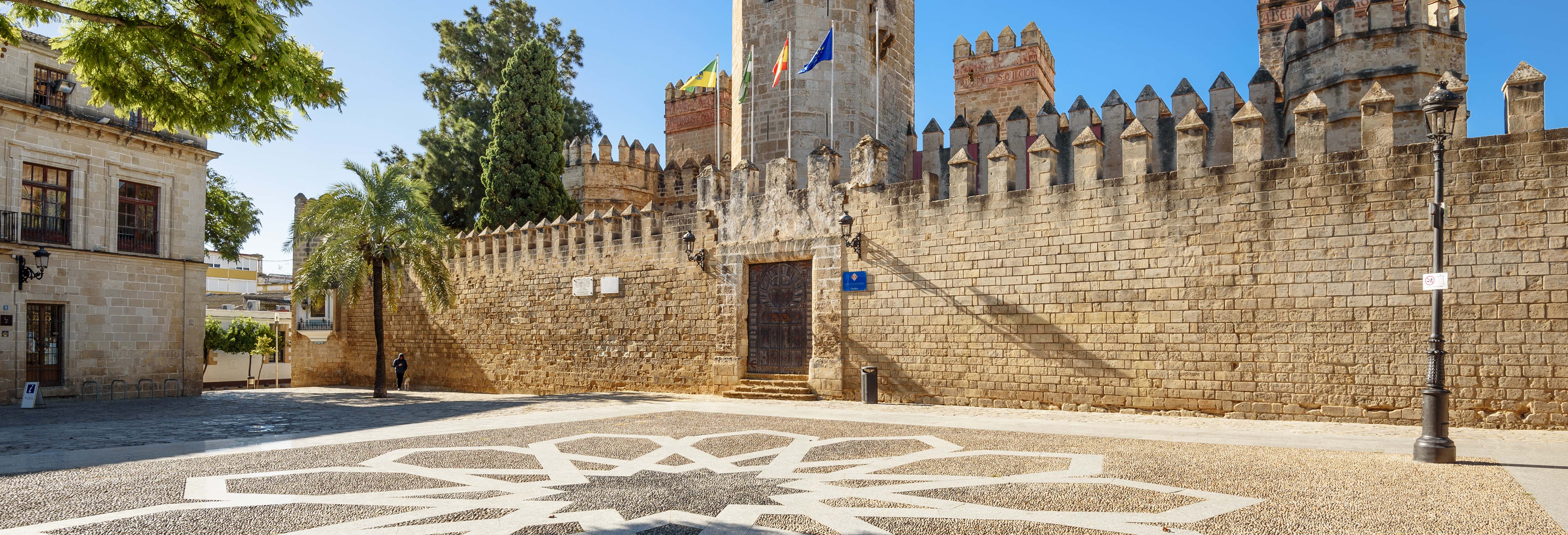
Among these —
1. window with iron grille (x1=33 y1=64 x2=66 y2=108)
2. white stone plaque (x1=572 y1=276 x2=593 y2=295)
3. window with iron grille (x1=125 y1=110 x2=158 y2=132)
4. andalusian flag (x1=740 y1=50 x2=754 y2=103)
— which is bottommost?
white stone plaque (x1=572 y1=276 x2=593 y2=295)

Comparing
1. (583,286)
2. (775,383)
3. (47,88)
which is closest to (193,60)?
(775,383)

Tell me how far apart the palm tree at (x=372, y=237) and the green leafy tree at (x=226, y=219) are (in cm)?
770

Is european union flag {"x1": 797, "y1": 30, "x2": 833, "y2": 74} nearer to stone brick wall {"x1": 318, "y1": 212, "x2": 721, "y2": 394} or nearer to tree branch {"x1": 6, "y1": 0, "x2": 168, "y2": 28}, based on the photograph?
stone brick wall {"x1": 318, "y1": 212, "x2": 721, "y2": 394}

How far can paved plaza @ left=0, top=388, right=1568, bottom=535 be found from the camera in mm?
4906

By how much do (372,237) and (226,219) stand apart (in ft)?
33.2

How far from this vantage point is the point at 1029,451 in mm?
7797

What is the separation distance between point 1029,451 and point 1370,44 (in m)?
9.78

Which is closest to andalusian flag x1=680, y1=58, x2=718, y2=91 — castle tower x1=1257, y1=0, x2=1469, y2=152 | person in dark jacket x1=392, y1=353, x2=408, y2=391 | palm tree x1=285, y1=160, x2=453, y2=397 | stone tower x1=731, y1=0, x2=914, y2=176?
stone tower x1=731, y1=0, x2=914, y2=176

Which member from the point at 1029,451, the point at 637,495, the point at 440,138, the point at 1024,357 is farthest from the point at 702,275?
the point at 440,138

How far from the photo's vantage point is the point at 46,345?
54.3ft

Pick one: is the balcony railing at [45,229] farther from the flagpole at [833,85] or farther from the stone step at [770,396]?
the flagpole at [833,85]

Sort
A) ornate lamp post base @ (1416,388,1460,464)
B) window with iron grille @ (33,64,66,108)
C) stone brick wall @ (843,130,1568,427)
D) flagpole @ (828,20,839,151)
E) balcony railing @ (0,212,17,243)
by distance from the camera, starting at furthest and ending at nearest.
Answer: flagpole @ (828,20,839,151), window with iron grille @ (33,64,66,108), balcony railing @ (0,212,17,243), stone brick wall @ (843,130,1568,427), ornate lamp post base @ (1416,388,1460,464)

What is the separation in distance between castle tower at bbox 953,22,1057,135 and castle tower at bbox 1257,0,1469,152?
517 inches

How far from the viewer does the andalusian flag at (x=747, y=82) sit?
1952 cm
